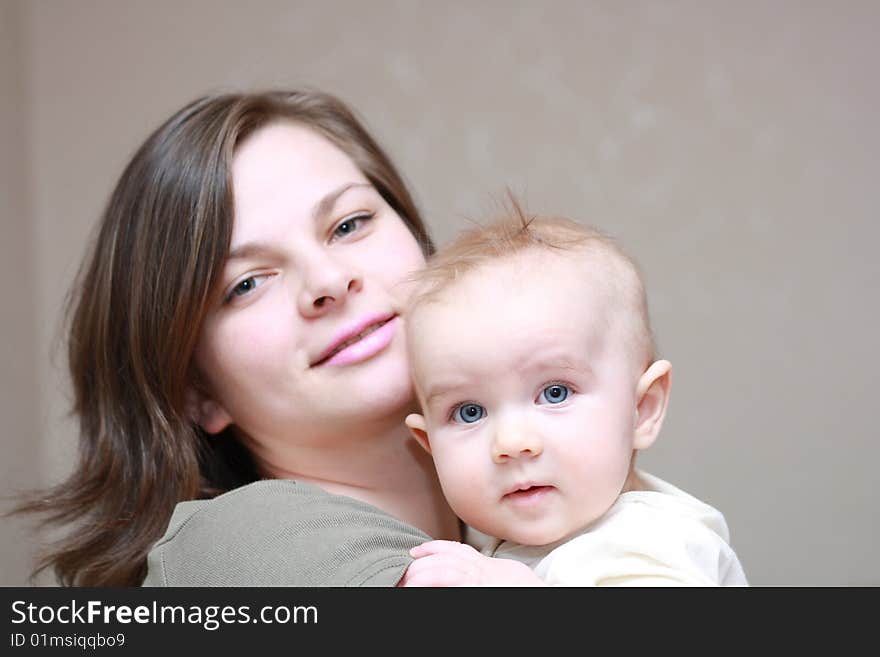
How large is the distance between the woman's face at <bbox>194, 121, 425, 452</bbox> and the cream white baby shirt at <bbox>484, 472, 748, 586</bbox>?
0.31 meters

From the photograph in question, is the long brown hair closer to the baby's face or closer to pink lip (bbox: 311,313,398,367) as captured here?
pink lip (bbox: 311,313,398,367)

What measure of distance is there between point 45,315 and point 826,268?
199cm

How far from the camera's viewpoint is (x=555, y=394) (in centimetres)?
125

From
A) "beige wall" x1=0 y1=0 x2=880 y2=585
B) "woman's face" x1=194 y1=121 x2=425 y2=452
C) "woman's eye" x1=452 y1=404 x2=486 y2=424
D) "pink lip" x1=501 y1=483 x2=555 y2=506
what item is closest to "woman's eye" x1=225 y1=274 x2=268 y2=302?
"woman's face" x1=194 y1=121 x2=425 y2=452

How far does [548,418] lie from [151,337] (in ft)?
2.13

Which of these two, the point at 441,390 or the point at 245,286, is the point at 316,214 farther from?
the point at 441,390

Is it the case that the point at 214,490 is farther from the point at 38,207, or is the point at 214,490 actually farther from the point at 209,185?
the point at 38,207

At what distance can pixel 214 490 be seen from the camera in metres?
1.68

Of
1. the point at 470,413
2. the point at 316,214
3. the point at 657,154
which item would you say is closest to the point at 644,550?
the point at 470,413

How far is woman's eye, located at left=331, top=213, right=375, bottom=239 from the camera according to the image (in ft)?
5.17

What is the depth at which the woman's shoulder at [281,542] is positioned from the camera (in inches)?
47.2
